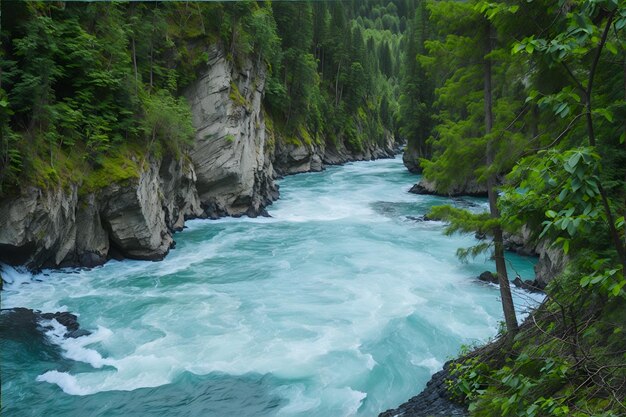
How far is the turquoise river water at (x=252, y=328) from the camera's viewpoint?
9477mm

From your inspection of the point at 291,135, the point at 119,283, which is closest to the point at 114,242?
the point at 119,283

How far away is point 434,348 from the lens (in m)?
11.6

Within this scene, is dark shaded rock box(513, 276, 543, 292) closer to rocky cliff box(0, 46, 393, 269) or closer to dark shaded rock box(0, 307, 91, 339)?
dark shaded rock box(0, 307, 91, 339)

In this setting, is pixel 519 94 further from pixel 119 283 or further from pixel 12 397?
pixel 119 283

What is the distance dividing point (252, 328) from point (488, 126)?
770 cm

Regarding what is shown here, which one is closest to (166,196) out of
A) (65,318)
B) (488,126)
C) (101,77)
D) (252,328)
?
(101,77)

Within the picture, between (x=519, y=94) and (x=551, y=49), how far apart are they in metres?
7.19

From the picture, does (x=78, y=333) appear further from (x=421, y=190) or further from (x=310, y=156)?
(x=310, y=156)

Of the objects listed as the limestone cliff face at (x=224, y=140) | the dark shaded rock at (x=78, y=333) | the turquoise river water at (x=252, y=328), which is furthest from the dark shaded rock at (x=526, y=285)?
the limestone cliff face at (x=224, y=140)

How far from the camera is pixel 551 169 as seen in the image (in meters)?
3.48

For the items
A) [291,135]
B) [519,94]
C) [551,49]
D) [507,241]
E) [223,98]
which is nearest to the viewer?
[551,49]

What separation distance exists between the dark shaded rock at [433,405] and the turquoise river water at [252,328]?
0.68 m

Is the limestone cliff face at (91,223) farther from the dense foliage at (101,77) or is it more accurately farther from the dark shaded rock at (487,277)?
the dark shaded rock at (487,277)

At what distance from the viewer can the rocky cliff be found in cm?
1405
